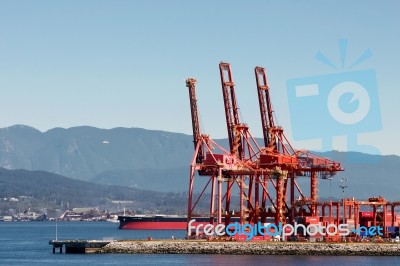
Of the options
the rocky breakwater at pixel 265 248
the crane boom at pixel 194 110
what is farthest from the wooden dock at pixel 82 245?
the crane boom at pixel 194 110

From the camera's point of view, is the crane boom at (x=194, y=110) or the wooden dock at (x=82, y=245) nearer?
the wooden dock at (x=82, y=245)

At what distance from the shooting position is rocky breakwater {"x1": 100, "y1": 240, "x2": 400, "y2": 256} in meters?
120

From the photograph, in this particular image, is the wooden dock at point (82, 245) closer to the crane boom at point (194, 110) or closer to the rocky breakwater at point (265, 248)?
the rocky breakwater at point (265, 248)

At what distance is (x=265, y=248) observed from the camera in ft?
402

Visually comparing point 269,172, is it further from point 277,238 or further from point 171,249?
point 171,249

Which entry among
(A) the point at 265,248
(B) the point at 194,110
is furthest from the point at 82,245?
(A) the point at 265,248

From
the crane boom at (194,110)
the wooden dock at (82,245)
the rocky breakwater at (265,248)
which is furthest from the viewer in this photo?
the crane boom at (194,110)

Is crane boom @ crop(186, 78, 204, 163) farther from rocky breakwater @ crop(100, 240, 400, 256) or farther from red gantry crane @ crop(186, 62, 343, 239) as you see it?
rocky breakwater @ crop(100, 240, 400, 256)

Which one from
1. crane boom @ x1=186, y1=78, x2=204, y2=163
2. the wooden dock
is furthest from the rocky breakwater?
crane boom @ x1=186, y1=78, x2=204, y2=163

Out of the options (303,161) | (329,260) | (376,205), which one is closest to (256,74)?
(303,161)

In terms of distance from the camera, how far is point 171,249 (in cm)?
12581

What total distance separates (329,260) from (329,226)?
697 inches

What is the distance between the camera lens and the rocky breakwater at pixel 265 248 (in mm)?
120250

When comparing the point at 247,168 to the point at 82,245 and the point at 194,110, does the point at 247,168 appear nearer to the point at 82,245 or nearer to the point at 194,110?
the point at 194,110
